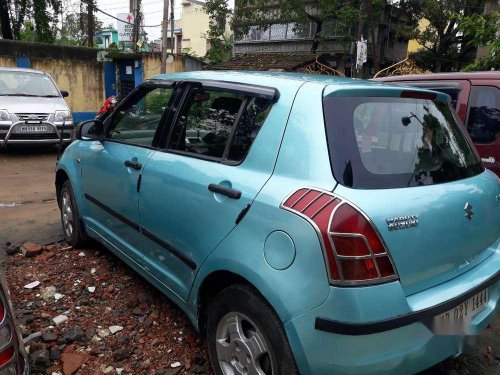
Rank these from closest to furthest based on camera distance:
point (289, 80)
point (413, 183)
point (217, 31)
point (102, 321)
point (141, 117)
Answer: point (413, 183) → point (289, 80) → point (102, 321) → point (141, 117) → point (217, 31)

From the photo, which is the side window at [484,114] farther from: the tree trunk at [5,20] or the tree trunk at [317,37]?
the tree trunk at [5,20]

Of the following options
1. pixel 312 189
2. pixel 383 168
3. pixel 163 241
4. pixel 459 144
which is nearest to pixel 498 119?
pixel 459 144

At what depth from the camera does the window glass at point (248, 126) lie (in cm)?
223

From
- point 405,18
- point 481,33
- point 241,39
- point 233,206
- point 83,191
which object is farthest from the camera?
point 241,39

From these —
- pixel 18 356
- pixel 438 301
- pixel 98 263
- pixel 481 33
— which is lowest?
pixel 98 263

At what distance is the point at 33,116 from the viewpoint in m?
8.66

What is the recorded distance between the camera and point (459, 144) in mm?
2447

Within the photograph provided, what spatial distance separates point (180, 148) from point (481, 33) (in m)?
5.51

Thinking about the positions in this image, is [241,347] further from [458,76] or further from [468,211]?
[458,76]

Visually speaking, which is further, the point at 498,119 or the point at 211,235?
the point at 498,119

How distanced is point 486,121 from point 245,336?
120 inches

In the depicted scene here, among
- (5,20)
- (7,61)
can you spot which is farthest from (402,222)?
(5,20)

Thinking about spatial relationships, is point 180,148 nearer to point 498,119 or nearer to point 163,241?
point 163,241

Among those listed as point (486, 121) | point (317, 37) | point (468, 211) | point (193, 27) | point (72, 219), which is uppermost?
point (193, 27)
